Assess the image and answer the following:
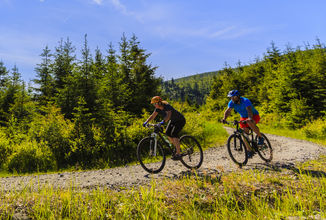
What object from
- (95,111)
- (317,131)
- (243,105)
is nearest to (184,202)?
(243,105)

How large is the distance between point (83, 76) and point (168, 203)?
32.9 ft

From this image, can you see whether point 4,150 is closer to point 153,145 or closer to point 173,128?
point 153,145

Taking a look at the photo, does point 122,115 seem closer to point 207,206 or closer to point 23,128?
point 23,128

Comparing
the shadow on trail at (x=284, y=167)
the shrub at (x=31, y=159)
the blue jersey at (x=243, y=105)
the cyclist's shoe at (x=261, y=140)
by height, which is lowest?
the shadow on trail at (x=284, y=167)

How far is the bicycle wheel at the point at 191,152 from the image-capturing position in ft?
21.0

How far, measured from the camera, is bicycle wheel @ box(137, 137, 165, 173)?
6027mm

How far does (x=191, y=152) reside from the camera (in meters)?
6.45

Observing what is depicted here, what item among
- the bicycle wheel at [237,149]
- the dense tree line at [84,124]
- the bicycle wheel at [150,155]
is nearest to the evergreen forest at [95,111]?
the dense tree line at [84,124]

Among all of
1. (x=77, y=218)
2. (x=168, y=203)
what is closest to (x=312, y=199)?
(x=168, y=203)

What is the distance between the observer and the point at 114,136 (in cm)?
973

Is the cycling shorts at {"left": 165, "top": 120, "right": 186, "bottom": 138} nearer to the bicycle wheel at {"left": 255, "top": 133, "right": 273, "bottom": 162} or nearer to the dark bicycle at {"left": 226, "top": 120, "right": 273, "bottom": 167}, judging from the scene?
the dark bicycle at {"left": 226, "top": 120, "right": 273, "bottom": 167}

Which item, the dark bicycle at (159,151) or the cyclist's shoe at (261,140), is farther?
the cyclist's shoe at (261,140)

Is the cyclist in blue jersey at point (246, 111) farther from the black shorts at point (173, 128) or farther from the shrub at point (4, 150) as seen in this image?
the shrub at point (4, 150)

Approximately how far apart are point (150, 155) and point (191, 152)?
1453mm
